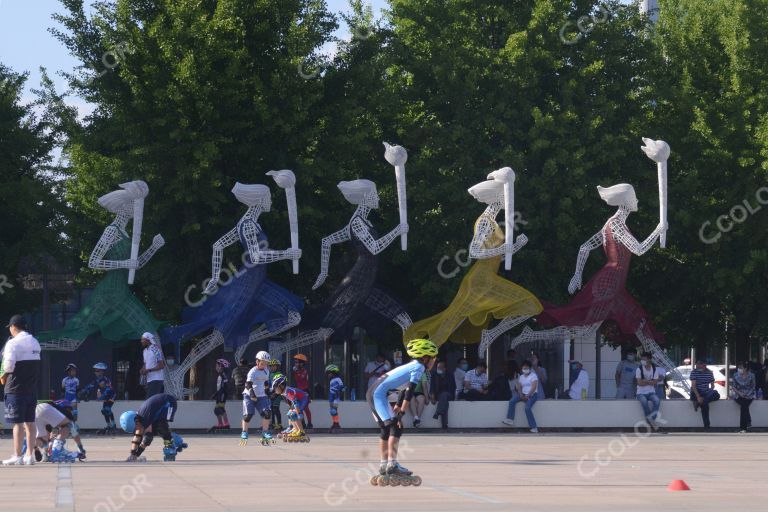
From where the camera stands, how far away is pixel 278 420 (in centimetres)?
2770

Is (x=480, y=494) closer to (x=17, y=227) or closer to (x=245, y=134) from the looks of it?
(x=245, y=134)

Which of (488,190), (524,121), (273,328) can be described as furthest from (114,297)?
(524,121)

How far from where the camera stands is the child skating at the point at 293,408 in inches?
1047

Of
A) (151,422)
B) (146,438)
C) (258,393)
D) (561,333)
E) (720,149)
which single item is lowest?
(146,438)

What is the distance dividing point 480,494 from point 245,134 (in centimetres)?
2411

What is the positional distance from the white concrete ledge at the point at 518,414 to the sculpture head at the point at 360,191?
4500mm

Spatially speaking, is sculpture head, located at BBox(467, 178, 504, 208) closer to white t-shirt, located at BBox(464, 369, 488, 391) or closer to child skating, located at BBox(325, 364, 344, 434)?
white t-shirt, located at BBox(464, 369, 488, 391)

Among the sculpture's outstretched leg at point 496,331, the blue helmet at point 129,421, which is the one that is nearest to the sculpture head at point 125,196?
the sculpture's outstretched leg at point 496,331

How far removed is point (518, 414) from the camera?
3412 centimetres

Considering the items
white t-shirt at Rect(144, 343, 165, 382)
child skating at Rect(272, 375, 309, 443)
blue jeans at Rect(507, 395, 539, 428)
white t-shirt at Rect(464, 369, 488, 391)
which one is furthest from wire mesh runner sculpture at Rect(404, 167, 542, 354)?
white t-shirt at Rect(144, 343, 165, 382)

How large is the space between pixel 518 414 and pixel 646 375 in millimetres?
2980

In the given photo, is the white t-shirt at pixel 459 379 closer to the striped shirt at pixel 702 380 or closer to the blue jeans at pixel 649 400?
the blue jeans at pixel 649 400

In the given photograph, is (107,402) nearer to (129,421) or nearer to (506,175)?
(506,175)

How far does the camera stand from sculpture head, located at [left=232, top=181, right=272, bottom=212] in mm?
32969
